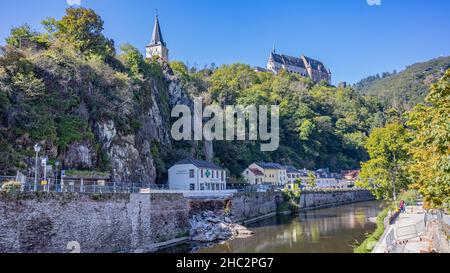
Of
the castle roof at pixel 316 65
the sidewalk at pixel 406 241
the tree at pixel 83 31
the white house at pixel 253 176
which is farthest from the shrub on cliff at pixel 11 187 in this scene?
the castle roof at pixel 316 65

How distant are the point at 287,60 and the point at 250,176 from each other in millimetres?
114492

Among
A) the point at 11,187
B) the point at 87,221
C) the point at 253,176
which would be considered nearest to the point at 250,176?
the point at 253,176

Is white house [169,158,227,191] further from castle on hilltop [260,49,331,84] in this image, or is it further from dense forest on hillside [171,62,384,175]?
castle on hilltop [260,49,331,84]

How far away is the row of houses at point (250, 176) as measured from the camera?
47.3 metres

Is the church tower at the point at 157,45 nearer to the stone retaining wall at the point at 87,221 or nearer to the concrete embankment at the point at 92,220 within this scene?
the concrete embankment at the point at 92,220

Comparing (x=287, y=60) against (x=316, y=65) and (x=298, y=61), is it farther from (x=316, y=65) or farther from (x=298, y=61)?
(x=316, y=65)

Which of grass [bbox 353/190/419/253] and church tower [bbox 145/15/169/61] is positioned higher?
church tower [bbox 145/15/169/61]

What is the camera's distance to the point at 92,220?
→ 2477cm

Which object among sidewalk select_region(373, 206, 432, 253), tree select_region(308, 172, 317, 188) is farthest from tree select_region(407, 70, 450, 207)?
tree select_region(308, 172, 317, 188)

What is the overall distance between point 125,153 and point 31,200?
20302mm

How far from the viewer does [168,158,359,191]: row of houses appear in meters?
47.3

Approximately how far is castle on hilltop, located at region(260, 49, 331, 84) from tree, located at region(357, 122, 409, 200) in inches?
5048
